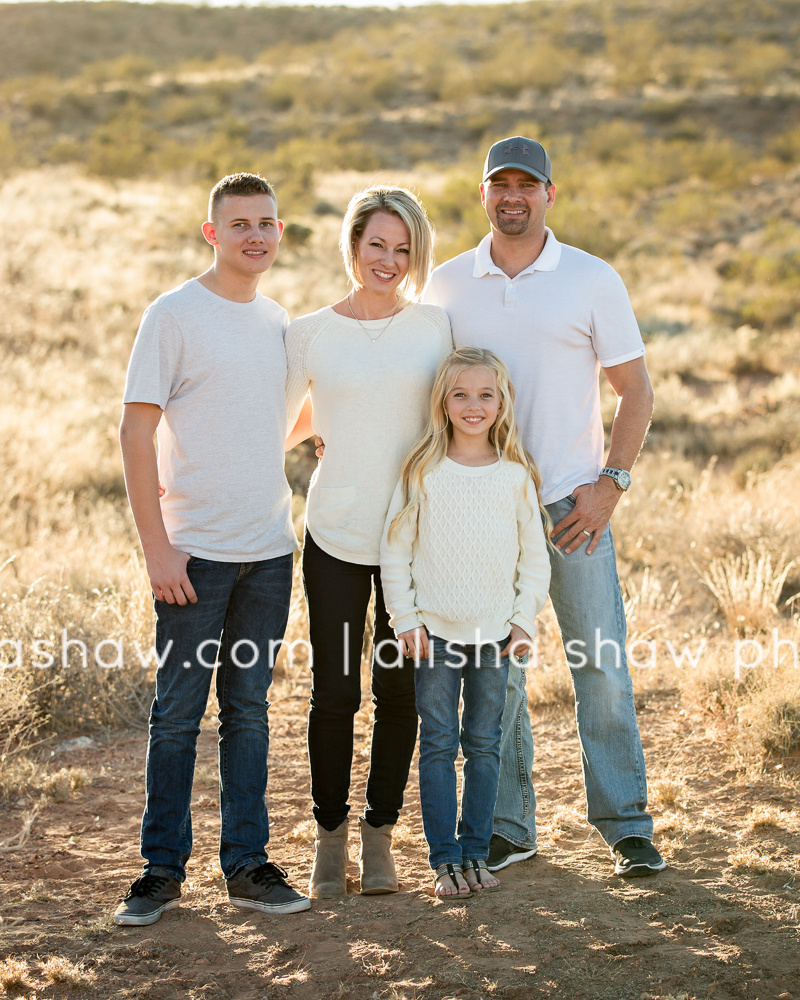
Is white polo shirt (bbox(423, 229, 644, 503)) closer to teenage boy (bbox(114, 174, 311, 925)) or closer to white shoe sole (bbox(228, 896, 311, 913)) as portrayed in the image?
teenage boy (bbox(114, 174, 311, 925))

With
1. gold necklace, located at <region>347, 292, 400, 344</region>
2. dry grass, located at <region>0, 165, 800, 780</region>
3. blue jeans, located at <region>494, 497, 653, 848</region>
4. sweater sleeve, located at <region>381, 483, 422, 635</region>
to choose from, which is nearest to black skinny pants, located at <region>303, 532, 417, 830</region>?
sweater sleeve, located at <region>381, 483, 422, 635</region>

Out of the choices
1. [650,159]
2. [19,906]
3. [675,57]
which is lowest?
[19,906]

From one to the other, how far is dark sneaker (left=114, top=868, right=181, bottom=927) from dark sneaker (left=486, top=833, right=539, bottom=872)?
1.10m

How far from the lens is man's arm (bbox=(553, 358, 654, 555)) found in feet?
10.7

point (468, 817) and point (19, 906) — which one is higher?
point (468, 817)

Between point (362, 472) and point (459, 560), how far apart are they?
17.2 inches

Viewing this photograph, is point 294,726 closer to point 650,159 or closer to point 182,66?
point 650,159

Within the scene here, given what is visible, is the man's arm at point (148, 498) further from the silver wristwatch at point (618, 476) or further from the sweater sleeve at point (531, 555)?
the silver wristwatch at point (618, 476)

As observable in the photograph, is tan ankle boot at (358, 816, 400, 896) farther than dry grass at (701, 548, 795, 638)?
No

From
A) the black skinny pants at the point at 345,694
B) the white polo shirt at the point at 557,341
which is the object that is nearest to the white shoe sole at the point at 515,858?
the black skinny pants at the point at 345,694

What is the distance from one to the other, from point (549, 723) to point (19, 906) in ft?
9.30

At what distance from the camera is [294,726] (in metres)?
5.17

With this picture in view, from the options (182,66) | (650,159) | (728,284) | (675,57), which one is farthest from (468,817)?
(182,66)

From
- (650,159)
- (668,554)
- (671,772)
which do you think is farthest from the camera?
(650,159)
